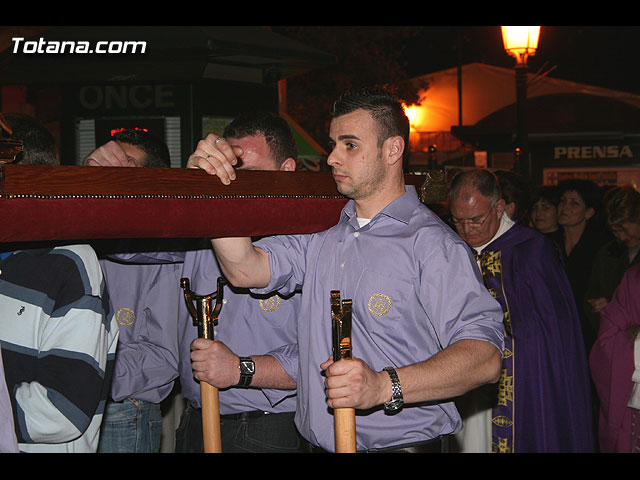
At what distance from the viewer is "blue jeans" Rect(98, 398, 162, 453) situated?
9.73ft

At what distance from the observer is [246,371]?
2666 millimetres

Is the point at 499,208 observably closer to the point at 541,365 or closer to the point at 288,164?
the point at 541,365

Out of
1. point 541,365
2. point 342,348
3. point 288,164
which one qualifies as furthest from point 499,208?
point 342,348

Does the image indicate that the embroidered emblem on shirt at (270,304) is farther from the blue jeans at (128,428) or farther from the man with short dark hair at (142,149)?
the man with short dark hair at (142,149)

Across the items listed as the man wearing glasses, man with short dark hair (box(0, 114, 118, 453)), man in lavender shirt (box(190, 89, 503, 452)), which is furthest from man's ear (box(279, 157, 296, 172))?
the man wearing glasses

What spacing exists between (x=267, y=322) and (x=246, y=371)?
29 cm

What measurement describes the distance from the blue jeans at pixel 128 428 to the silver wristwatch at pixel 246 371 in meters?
0.63

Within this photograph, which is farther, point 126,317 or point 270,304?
point 126,317

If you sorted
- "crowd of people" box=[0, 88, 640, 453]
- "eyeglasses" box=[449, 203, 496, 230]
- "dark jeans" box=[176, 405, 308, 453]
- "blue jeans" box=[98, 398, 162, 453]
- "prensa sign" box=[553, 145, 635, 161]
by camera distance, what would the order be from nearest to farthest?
"crowd of people" box=[0, 88, 640, 453] < "dark jeans" box=[176, 405, 308, 453] < "blue jeans" box=[98, 398, 162, 453] < "eyeglasses" box=[449, 203, 496, 230] < "prensa sign" box=[553, 145, 635, 161]

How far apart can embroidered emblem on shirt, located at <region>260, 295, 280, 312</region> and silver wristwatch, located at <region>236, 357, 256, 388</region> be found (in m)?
0.27

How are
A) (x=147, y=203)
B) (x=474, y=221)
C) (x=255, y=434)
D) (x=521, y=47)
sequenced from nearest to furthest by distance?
(x=147, y=203)
(x=255, y=434)
(x=474, y=221)
(x=521, y=47)

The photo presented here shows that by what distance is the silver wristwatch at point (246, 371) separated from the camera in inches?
105

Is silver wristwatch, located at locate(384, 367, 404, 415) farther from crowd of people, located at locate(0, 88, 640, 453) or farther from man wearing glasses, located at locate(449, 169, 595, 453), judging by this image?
man wearing glasses, located at locate(449, 169, 595, 453)

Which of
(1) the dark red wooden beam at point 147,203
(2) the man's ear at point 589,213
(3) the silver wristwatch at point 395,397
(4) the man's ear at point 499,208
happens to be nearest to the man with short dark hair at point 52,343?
(1) the dark red wooden beam at point 147,203
